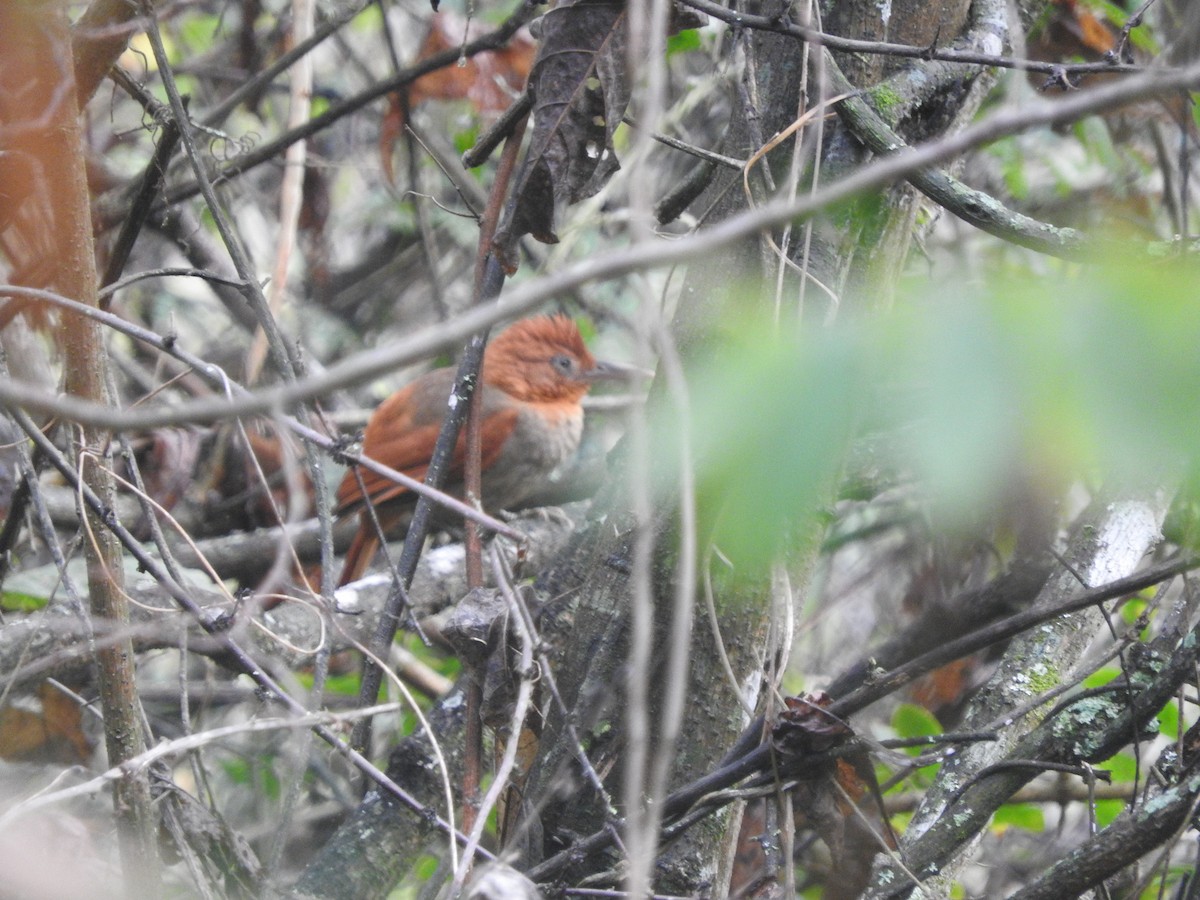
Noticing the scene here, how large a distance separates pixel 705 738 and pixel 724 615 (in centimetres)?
20

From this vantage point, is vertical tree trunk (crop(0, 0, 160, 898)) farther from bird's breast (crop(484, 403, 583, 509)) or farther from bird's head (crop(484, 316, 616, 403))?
bird's head (crop(484, 316, 616, 403))

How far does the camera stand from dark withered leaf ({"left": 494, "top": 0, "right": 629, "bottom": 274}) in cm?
182

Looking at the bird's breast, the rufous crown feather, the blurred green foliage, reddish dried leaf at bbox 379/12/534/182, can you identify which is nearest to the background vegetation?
the blurred green foliage

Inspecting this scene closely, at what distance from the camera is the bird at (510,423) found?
16.3 feet

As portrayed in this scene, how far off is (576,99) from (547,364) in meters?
3.46

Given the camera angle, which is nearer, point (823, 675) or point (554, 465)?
point (823, 675)

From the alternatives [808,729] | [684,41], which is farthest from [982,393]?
[684,41]

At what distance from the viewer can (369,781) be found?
7.29 ft

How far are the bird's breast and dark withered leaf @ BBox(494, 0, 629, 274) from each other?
3180 mm

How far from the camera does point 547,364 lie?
17.3 ft

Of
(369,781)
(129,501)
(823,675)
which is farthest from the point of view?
(823,675)

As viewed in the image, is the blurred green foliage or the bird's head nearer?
the blurred green foliage

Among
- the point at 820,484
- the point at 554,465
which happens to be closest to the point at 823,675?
the point at 554,465

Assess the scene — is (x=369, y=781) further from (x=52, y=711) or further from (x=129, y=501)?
(x=129, y=501)
